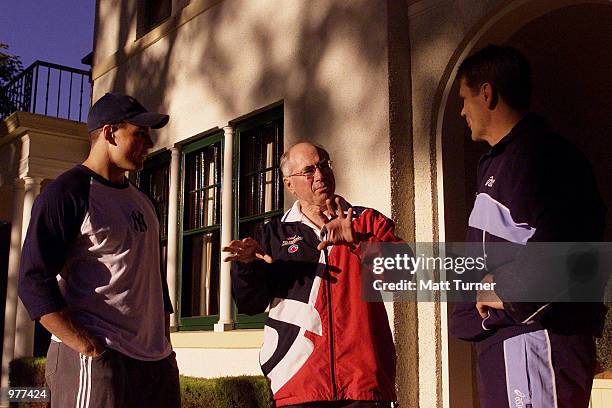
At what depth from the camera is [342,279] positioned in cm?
332

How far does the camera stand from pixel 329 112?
6551 millimetres

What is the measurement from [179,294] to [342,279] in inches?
230

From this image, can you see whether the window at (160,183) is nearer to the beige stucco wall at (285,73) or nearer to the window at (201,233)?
the beige stucco wall at (285,73)

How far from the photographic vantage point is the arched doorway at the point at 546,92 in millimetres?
5488

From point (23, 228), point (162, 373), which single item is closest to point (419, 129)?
point (162, 373)

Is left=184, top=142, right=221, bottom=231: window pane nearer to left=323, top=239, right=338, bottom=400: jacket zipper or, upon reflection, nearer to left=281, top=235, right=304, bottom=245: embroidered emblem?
left=281, top=235, right=304, bottom=245: embroidered emblem

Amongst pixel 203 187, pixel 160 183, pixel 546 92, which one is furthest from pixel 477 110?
pixel 160 183

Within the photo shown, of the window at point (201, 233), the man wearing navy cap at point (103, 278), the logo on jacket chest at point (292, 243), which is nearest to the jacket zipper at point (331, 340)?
the logo on jacket chest at point (292, 243)

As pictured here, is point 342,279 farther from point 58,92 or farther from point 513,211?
point 58,92

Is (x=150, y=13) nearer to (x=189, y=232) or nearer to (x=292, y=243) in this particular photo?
(x=189, y=232)

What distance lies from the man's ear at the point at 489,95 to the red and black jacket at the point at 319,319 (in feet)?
2.97

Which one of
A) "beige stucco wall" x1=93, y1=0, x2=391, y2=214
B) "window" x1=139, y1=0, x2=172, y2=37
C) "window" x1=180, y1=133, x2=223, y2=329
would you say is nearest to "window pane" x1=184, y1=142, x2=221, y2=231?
"window" x1=180, y1=133, x2=223, y2=329

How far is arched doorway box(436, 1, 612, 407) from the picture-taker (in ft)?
18.0

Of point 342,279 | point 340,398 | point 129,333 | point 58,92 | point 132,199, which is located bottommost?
point 340,398
